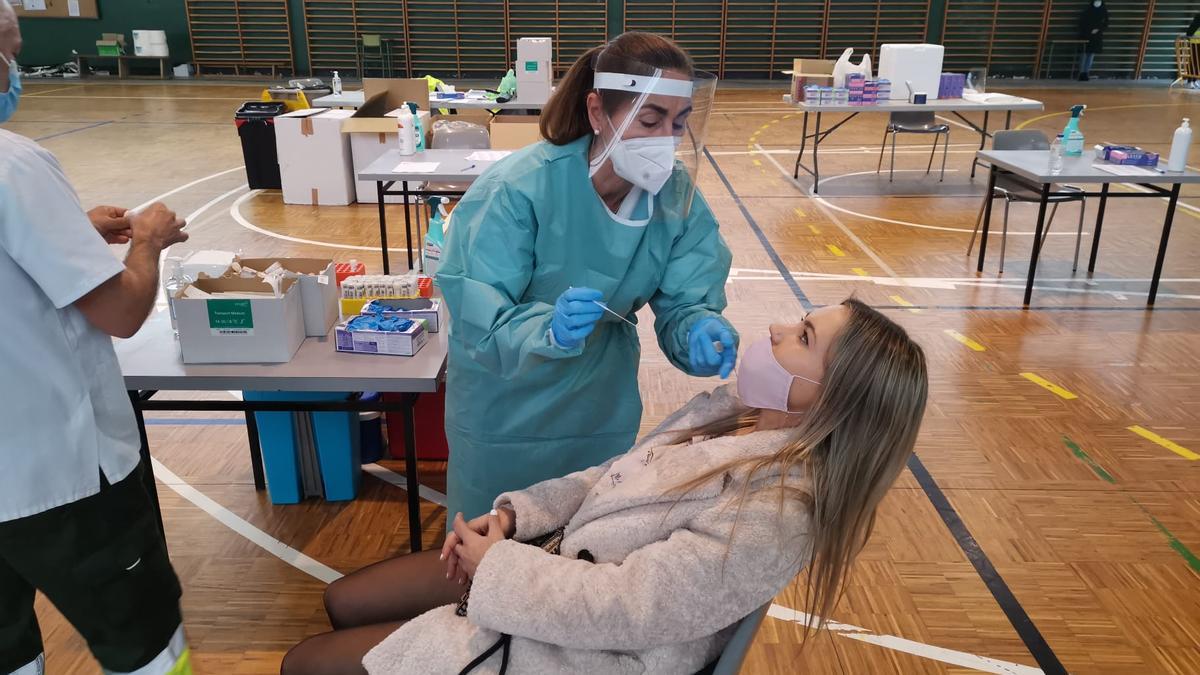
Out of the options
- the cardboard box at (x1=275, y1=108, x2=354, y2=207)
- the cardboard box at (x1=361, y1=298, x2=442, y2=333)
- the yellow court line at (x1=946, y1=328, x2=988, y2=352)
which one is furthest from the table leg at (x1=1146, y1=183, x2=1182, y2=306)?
the cardboard box at (x1=275, y1=108, x2=354, y2=207)

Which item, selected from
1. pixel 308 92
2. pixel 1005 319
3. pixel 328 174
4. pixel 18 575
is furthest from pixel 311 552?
pixel 308 92

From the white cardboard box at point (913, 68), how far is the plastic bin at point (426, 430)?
618cm

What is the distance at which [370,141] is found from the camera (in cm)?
700

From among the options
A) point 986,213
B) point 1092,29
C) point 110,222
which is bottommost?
point 986,213

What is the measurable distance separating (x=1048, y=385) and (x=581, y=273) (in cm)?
307

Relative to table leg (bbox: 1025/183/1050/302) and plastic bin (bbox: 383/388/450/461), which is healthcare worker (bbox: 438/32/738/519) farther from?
table leg (bbox: 1025/183/1050/302)

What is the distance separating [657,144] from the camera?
177cm

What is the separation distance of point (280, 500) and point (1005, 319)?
155 inches

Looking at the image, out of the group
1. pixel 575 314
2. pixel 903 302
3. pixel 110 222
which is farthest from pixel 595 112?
pixel 903 302

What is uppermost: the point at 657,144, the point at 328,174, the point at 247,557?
the point at 657,144

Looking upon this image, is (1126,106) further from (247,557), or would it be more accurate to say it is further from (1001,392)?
(247,557)

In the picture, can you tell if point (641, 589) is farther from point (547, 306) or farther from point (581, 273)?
point (581, 273)

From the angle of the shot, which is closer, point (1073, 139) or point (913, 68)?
point (1073, 139)

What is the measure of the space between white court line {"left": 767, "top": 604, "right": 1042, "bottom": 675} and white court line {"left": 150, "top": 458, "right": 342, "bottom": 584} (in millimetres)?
1343
